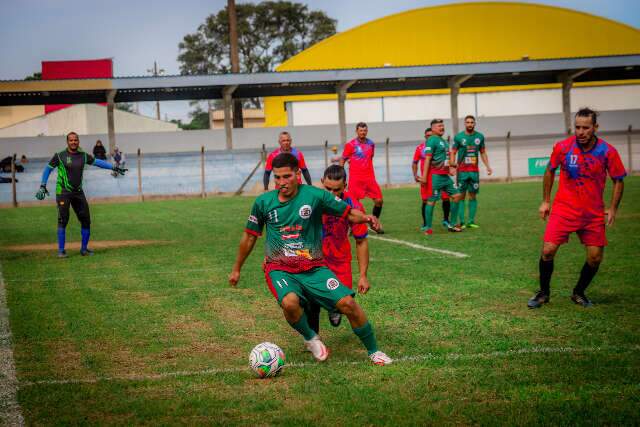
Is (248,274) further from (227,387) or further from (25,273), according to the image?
(227,387)

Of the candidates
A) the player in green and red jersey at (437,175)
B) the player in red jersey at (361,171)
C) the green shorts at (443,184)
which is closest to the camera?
the player in green and red jersey at (437,175)

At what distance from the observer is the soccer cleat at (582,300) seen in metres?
7.43

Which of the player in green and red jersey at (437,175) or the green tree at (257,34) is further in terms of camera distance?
the green tree at (257,34)

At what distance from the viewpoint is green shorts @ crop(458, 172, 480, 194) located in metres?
15.4

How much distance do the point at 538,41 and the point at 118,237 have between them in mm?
45658

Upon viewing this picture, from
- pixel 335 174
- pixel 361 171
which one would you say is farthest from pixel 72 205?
pixel 335 174

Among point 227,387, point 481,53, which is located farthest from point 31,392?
point 481,53

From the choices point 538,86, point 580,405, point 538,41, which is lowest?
point 580,405

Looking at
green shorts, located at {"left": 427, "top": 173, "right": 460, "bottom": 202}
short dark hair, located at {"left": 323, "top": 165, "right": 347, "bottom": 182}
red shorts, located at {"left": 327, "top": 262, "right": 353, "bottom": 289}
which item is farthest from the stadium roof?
red shorts, located at {"left": 327, "top": 262, "right": 353, "bottom": 289}

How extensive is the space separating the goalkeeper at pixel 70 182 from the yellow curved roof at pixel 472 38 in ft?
140

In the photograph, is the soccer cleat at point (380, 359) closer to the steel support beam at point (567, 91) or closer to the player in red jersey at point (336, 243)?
the player in red jersey at point (336, 243)

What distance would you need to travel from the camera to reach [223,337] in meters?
6.66

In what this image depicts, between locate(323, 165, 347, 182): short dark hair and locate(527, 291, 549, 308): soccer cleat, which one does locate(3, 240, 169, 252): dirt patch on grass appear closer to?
locate(323, 165, 347, 182): short dark hair

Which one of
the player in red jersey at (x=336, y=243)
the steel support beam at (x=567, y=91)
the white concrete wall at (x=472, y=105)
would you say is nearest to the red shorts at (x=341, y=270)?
the player in red jersey at (x=336, y=243)
